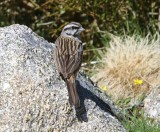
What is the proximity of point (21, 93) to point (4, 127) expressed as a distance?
0.38m

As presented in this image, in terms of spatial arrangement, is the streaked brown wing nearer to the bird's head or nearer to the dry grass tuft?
the bird's head

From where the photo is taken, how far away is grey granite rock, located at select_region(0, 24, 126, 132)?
6582 mm

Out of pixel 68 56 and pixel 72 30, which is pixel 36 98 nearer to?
pixel 68 56

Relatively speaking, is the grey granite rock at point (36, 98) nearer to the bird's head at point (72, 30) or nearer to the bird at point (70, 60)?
the bird at point (70, 60)

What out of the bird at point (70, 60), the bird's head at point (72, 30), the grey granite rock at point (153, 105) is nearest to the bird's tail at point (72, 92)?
the bird at point (70, 60)

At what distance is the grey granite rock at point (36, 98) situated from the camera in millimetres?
6582

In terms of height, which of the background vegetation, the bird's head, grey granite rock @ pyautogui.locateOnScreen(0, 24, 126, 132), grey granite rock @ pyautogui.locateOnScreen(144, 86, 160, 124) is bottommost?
the background vegetation

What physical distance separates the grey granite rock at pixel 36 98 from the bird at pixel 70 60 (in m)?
0.15

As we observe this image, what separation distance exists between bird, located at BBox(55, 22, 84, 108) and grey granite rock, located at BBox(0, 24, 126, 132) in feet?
0.48

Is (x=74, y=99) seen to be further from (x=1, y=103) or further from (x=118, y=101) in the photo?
(x=118, y=101)

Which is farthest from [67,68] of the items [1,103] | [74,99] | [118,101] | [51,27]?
[51,27]

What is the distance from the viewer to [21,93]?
6.66 metres

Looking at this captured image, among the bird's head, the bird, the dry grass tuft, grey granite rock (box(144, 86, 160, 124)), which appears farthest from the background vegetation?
the bird

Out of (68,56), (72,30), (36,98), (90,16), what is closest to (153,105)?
(72,30)
